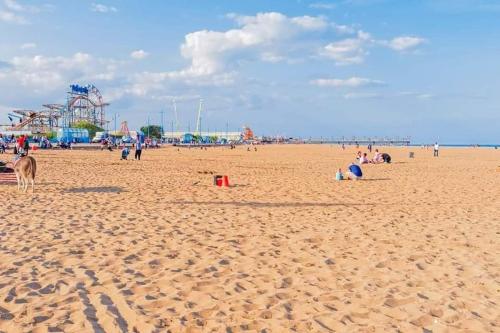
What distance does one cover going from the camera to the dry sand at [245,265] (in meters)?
4.57

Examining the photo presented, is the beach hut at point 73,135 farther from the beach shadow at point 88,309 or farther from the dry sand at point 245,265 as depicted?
the beach shadow at point 88,309

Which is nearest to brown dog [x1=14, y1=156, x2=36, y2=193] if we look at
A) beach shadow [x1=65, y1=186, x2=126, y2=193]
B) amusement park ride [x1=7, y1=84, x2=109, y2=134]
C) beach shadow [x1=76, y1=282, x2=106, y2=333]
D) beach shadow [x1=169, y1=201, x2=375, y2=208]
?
beach shadow [x1=65, y1=186, x2=126, y2=193]

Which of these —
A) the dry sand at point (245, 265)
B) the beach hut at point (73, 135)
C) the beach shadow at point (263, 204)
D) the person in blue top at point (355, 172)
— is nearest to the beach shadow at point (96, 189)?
the dry sand at point (245, 265)

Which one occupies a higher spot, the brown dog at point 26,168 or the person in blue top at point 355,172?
the brown dog at point 26,168

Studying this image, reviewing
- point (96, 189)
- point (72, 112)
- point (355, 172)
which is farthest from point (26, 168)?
point (72, 112)

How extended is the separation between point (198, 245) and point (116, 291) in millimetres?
2402

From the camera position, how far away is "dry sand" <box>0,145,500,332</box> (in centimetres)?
457

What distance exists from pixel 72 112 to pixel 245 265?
131964 mm

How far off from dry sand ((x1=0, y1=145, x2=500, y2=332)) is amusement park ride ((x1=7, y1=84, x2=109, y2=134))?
4410 inches

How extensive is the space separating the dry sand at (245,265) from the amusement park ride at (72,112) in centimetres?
11202

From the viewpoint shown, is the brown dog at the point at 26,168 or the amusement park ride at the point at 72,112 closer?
the brown dog at the point at 26,168

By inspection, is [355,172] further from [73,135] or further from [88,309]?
[73,135]

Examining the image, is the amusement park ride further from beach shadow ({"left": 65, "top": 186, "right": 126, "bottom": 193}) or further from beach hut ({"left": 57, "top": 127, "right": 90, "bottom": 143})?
beach shadow ({"left": 65, "top": 186, "right": 126, "bottom": 193})

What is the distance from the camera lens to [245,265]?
21.1ft
